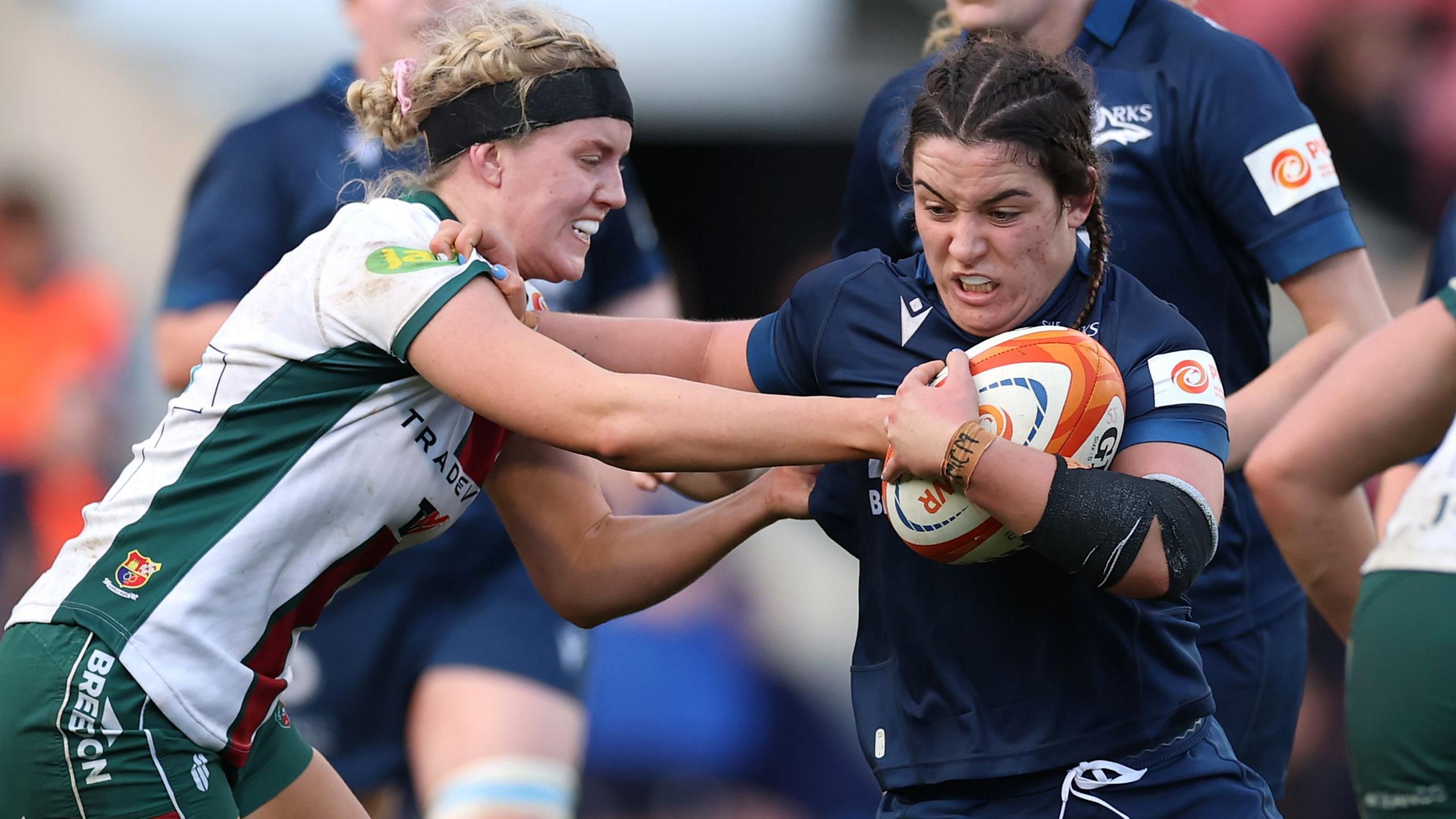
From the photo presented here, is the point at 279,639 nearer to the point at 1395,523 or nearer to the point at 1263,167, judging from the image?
the point at 1395,523

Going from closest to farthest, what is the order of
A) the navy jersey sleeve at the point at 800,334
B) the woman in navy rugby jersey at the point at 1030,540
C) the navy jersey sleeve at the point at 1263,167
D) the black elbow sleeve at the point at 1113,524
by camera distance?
the black elbow sleeve at the point at 1113,524 → the woman in navy rugby jersey at the point at 1030,540 → the navy jersey sleeve at the point at 800,334 → the navy jersey sleeve at the point at 1263,167

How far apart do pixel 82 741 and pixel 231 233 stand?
2.37 meters

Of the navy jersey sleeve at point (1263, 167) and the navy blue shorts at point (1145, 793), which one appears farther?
the navy jersey sleeve at point (1263, 167)

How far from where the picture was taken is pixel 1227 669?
3506mm

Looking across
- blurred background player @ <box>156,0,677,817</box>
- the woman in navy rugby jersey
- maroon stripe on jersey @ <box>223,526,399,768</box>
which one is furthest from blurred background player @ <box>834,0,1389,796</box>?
blurred background player @ <box>156,0,677,817</box>

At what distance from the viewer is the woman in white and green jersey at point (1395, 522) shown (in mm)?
2205

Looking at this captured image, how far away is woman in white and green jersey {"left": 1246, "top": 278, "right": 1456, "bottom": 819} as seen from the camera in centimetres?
221

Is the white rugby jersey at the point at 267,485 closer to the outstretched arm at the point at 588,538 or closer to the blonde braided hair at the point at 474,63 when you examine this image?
the blonde braided hair at the point at 474,63

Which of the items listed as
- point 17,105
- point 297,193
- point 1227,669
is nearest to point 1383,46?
point 1227,669

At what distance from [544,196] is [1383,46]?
3.76 meters

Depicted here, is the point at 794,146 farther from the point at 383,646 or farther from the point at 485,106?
the point at 485,106

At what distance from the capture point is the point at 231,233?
468 cm

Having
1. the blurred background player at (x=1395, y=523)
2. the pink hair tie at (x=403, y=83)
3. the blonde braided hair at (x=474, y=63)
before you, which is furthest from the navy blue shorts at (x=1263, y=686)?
the pink hair tie at (x=403, y=83)

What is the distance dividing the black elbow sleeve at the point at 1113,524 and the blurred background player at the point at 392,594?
2256 millimetres
